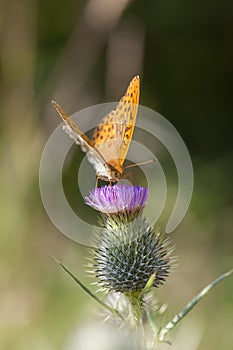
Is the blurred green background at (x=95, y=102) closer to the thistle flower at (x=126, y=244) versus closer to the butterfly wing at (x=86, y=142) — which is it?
the thistle flower at (x=126, y=244)

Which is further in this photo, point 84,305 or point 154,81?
point 154,81

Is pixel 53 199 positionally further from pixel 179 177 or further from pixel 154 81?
pixel 154 81

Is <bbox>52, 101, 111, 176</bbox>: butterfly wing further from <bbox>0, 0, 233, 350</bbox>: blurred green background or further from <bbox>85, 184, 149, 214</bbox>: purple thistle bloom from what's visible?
<bbox>0, 0, 233, 350</bbox>: blurred green background

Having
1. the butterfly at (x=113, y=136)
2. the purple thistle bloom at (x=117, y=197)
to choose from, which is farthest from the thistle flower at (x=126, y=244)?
the butterfly at (x=113, y=136)

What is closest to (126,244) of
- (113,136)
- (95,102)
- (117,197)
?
(117,197)

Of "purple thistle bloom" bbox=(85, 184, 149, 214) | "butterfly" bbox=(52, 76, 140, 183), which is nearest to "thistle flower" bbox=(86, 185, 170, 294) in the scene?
"purple thistle bloom" bbox=(85, 184, 149, 214)

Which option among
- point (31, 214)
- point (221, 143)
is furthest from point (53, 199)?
point (221, 143)

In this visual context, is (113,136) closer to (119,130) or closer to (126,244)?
(119,130)
